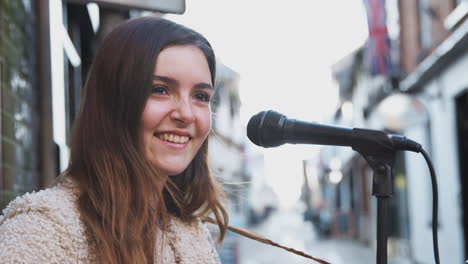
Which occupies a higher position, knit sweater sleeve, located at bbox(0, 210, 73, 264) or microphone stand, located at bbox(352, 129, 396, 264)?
microphone stand, located at bbox(352, 129, 396, 264)

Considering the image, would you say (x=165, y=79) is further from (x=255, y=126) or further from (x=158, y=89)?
(x=255, y=126)

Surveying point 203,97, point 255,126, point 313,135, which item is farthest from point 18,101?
point 313,135

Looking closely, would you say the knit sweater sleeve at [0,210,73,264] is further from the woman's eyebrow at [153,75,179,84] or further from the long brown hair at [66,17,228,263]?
the woman's eyebrow at [153,75,179,84]

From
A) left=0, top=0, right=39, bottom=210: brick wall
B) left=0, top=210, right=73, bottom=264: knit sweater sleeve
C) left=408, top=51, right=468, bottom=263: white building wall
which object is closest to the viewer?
left=0, top=210, right=73, bottom=264: knit sweater sleeve

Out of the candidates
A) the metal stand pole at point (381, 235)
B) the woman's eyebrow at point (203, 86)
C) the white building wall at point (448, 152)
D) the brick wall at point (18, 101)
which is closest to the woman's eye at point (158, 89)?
the woman's eyebrow at point (203, 86)

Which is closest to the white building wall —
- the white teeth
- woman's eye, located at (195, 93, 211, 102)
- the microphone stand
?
the microphone stand

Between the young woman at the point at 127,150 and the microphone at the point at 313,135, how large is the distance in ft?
0.67

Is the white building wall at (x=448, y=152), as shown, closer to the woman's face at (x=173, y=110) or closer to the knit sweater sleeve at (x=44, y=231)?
the woman's face at (x=173, y=110)

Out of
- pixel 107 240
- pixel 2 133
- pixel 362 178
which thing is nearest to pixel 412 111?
pixel 2 133

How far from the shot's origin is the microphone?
5.75 feet

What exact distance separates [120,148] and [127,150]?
22 mm

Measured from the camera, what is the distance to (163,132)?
177 centimetres

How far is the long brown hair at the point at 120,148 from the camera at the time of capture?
1.62m

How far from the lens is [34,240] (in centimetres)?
146
